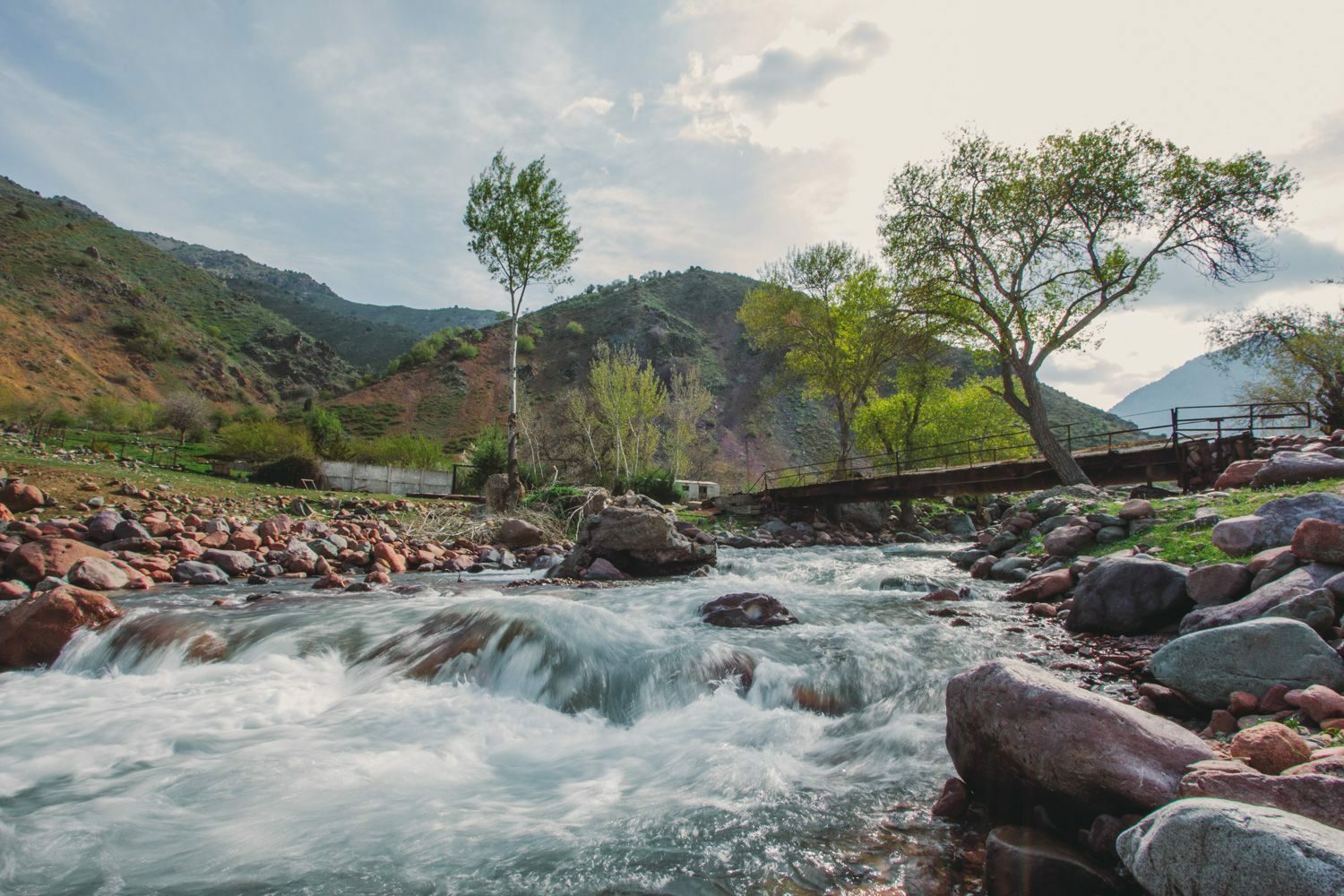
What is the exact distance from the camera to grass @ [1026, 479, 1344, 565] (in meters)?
7.64

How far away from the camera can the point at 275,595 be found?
9.36 meters

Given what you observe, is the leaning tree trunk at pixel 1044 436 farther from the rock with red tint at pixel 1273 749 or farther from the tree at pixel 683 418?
the tree at pixel 683 418

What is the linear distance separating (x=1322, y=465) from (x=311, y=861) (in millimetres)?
13495

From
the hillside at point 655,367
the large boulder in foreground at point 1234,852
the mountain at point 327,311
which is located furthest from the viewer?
the mountain at point 327,311

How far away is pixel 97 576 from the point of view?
929cm

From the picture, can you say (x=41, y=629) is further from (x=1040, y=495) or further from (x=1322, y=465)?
(x=1040, y=495)

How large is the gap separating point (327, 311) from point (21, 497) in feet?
415

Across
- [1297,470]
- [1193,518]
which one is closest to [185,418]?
[1193,518]

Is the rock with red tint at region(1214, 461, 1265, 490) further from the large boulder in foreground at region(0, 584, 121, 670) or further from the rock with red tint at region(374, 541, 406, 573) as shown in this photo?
the large boulder in foreground at region(0, 584, 121, 670)

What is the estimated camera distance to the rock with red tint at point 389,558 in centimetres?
1323

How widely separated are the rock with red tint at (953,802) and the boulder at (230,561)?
12324mm

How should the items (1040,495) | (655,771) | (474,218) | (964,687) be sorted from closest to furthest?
(964,687) → (655,771) → (1040,495) → (474,218)

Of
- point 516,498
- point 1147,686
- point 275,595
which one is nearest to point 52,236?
point 516,498

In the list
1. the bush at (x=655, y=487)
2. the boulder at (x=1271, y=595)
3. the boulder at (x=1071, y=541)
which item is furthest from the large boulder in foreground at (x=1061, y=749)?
the bush at (x=655, y=487)
